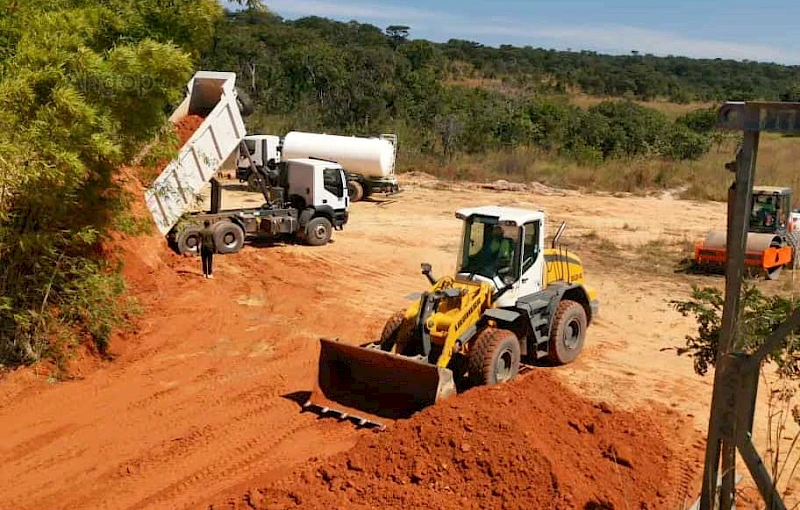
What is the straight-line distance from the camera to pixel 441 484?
259 inches

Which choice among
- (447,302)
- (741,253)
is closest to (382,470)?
(447,302)

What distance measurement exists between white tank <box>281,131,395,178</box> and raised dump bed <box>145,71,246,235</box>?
29.8ft

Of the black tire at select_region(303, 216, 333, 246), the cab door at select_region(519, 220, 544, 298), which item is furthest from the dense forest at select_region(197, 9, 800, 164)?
the cab door at select_region(519, 220, 544, 298)

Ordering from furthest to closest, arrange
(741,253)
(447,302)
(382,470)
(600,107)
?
(600,107) → (447,302) → (382,470) → (741,253)

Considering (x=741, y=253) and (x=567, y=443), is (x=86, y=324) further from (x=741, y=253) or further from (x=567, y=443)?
(x=741, y=253)

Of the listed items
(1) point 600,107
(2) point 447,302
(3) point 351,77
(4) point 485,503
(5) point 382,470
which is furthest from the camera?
(1) point 600,107

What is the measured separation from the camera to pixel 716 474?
15.2 ft

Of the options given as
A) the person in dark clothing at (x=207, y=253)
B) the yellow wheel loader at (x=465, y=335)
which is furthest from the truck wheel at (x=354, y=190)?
the yellow wheel loader at (x=465, y=335)

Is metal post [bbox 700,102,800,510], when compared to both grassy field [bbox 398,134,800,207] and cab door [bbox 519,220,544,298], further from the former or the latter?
grassy field [bbox 398,134,800,207]

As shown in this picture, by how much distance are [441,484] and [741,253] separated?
3.38 meters

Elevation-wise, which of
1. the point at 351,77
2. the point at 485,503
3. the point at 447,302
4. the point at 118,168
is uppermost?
the point at 351,77

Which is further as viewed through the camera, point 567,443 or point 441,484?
point 567,443

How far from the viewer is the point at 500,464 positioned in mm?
6637

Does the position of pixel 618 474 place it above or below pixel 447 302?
below
